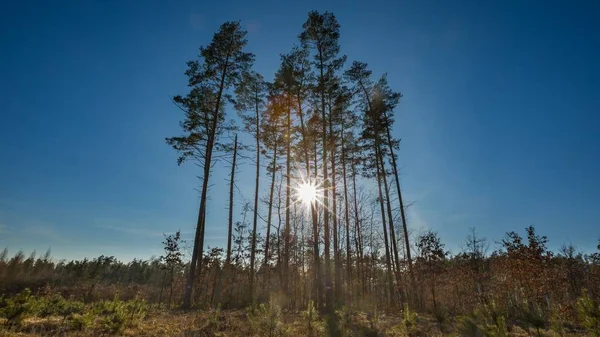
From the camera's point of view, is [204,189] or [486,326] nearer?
[486,326]

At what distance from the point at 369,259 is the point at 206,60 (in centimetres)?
2318

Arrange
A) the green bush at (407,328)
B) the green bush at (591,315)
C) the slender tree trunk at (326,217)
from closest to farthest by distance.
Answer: the green bush at (591,315), the green bush at (407,328), the slender tree trunk at (326,217)

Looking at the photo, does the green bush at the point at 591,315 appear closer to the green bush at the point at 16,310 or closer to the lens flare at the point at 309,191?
the lens flare at the point at 309,191

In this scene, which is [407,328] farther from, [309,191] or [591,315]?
[309,191]

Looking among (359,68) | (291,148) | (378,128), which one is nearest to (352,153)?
(378,128)

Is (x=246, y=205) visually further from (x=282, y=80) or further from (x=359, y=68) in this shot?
(x=359, y=68)

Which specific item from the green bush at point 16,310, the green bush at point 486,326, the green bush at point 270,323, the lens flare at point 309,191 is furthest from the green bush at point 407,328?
the green bush at point 16,310

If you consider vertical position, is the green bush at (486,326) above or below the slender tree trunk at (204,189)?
below

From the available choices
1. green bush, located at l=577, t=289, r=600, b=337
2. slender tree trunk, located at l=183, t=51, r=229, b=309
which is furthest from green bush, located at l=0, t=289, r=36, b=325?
green bush, located at l=577, t=289, r=600, b=337

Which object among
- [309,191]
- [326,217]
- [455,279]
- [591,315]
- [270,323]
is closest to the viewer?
[591,315]

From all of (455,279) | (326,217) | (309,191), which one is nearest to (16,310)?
(326,217)

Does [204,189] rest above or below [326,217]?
above

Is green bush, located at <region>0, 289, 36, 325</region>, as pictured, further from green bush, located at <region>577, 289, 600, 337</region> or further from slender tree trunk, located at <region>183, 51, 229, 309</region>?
green bush, located at <region>577, 289, 600, 337</region>

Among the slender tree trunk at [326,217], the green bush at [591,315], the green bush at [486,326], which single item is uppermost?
the slender tree trunk at [326,217]
